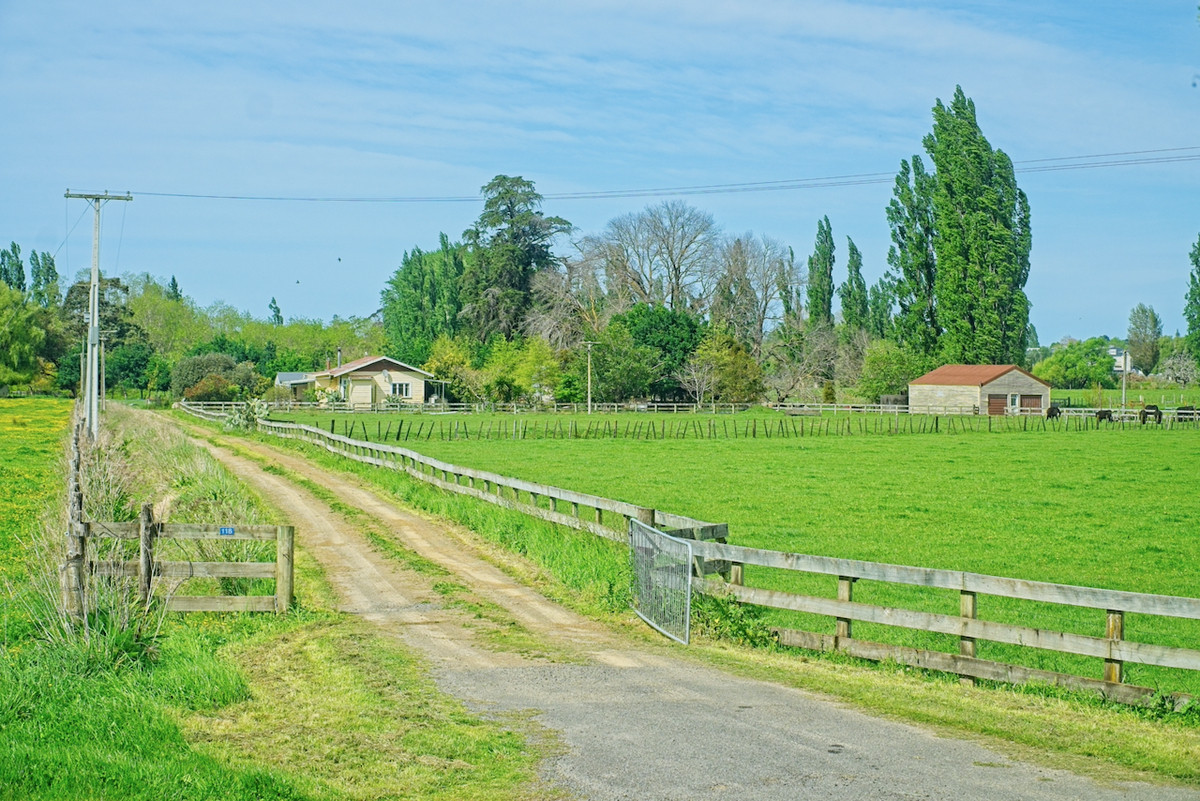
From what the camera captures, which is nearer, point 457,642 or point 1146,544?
point 457,642

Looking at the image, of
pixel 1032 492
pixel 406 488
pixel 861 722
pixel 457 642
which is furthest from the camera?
pixel 1032 492

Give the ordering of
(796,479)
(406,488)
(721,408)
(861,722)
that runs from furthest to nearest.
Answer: (721,408)
(796,479)
(406,488)
(861,722)

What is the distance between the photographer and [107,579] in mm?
10945

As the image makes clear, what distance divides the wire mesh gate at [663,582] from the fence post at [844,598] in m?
1.52

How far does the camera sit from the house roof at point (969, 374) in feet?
282

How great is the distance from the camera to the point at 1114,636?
891 centimetres

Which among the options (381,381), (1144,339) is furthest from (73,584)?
(1144,339)

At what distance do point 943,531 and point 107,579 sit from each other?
638 inches

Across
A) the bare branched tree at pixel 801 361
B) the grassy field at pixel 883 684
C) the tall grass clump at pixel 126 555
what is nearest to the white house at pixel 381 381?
the bare branched tree at pixel 801 361

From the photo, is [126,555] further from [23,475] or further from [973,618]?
[23,475]

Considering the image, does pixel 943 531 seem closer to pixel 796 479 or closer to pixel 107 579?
pixel 796 479

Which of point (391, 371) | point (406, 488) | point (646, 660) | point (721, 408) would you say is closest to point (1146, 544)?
point (646, 660)

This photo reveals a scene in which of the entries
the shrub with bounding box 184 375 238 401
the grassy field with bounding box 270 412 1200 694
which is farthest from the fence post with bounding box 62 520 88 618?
the shrub with bounding box 184 375 238 401

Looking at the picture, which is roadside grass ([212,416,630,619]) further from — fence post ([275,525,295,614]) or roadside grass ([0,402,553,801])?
fence post ([275,525,295,614])
